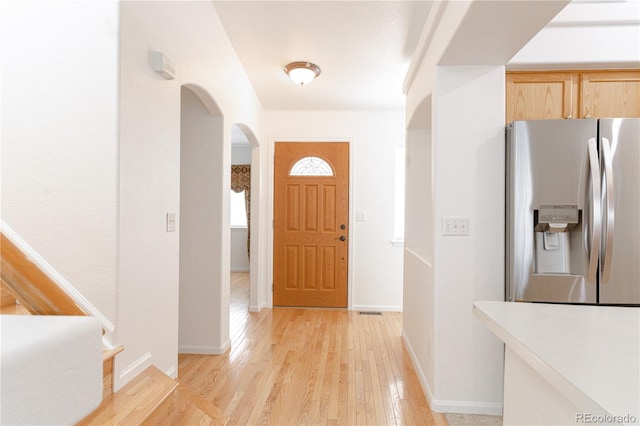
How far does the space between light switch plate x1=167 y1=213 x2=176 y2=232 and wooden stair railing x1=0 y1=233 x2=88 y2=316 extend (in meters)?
1.69

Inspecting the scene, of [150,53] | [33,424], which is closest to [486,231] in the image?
[150,53]

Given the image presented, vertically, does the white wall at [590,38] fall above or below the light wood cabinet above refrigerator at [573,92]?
above

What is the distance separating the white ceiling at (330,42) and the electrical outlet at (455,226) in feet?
4.72

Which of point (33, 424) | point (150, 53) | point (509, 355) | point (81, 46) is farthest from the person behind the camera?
point (150, 53)

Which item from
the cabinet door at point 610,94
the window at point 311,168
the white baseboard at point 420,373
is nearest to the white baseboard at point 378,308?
the white baseboard at point 420,373

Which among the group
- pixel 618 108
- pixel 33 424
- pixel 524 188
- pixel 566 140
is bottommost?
pixel 33 424

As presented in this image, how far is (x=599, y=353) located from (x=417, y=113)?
2496 millimetres

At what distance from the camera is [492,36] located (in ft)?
6.10

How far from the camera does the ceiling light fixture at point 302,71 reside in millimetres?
3289

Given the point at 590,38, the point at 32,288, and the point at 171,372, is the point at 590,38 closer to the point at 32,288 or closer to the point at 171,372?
the point at 32,288

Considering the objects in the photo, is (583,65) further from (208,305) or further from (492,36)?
(208,305)

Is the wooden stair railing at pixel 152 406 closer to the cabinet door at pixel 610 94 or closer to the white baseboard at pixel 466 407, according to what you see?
the white baseboard at pixel 466 407

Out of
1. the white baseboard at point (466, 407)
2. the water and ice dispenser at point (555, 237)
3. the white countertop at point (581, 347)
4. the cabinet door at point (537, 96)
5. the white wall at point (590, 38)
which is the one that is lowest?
the white baseboard at point (466, 407)

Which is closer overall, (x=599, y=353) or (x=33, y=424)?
(x=33, y=424)
